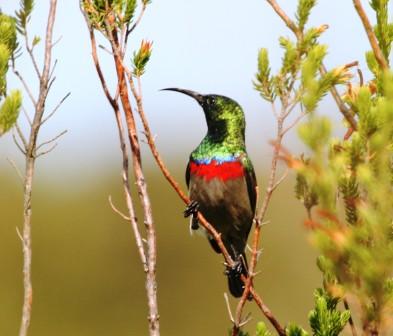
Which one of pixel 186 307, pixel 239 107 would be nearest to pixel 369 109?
pixel 239 107

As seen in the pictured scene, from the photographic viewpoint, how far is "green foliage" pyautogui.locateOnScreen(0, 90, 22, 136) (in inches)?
129

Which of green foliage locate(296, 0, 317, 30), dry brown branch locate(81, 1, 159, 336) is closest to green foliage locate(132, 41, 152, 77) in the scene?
dry brown branch locate(81, 1, 159, 336)

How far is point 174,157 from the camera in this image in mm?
24172

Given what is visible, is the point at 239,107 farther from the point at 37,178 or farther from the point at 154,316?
the point at 37,178

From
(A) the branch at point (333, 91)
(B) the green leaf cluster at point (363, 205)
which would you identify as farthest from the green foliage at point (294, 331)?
(A) the branch at point (333, 91)

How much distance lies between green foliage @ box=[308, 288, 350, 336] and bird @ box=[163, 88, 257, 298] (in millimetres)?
2596

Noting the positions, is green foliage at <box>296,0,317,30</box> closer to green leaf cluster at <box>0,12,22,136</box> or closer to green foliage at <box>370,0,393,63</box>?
green foliage at <box>370,0,393,63</box>

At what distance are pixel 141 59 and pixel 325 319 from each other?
4.36 ft

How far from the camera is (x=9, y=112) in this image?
330cm

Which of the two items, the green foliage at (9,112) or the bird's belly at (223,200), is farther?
the bird's belly at (223,200)

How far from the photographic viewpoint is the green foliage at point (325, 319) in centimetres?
336

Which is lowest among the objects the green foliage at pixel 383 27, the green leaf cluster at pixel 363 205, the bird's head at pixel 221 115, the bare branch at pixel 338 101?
the green leaf cluster at pixel 363 205

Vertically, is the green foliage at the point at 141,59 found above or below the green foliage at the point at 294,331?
above

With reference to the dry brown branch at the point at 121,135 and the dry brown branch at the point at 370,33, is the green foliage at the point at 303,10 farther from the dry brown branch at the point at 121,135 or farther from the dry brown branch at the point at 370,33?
the dry brown branch at the point at 121,135
